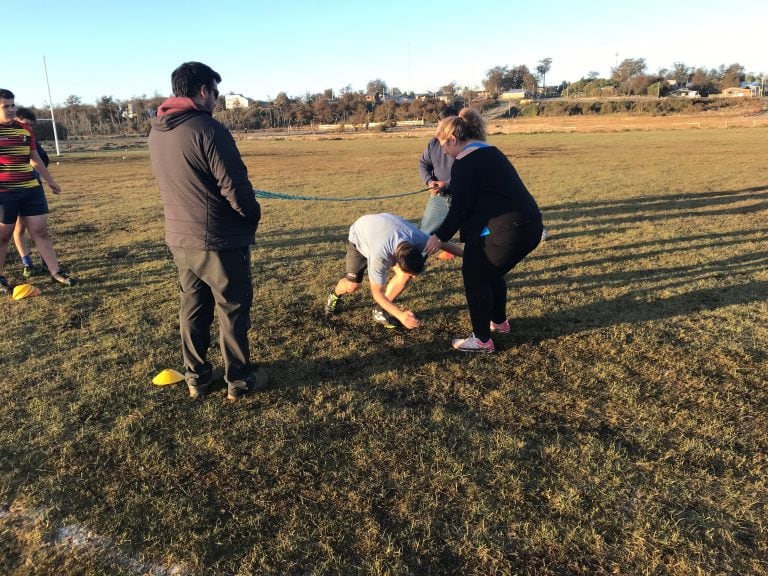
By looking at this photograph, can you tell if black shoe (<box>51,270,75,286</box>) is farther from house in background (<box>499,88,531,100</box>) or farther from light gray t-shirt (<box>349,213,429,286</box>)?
house in background (<box>499,88,531,100</box>)

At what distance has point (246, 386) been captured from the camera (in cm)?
330

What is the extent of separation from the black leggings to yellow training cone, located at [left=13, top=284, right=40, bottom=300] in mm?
4750

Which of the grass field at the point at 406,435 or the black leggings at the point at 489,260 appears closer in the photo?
the grass field at the point at 406,435

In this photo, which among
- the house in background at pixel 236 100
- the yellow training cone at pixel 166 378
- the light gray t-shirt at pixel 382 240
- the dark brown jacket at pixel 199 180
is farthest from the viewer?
the house in background at pixel 236 100

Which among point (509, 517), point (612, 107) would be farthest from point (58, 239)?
point (612, 107)

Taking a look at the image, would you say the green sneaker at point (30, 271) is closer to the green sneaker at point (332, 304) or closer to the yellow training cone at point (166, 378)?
the yellow training cone at point (166, 378)

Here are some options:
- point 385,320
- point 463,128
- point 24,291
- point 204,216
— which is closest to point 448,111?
point 463,128

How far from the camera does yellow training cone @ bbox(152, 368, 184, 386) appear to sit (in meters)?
3.51

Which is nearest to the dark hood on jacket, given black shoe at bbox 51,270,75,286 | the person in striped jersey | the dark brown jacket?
the dark brown jacket

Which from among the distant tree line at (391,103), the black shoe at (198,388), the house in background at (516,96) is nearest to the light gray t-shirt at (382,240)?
the black shoe at (198,388)

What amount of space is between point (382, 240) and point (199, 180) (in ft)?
5.14

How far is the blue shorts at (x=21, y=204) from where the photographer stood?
5.21 m

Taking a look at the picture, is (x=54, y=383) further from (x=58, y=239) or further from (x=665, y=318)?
(x=58, y=239)

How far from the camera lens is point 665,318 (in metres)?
4.59
